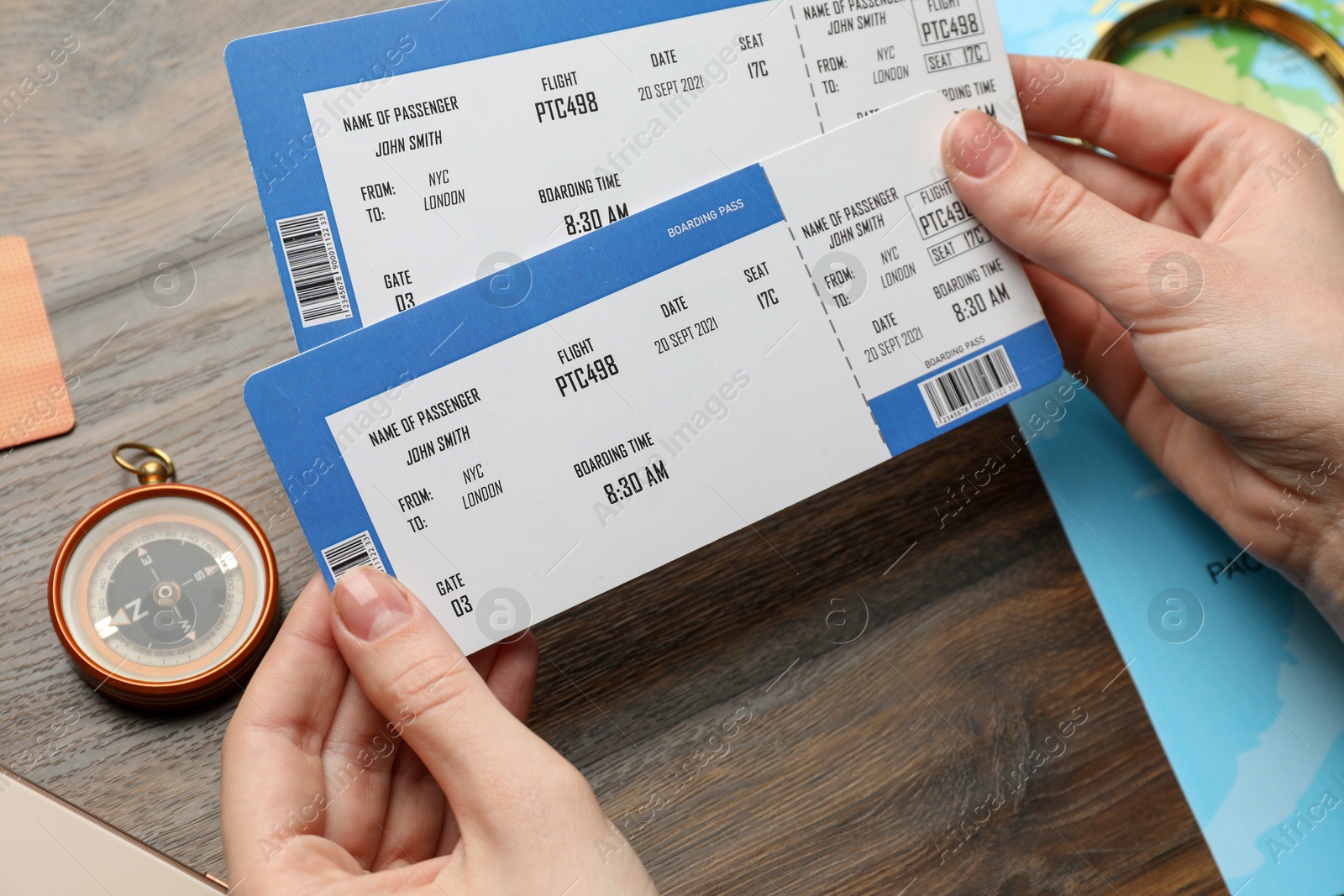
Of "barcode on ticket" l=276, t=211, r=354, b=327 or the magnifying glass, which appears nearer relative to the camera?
"barcode on ticket" l=276, t=211, r=354, b=327

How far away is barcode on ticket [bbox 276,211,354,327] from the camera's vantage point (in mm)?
658

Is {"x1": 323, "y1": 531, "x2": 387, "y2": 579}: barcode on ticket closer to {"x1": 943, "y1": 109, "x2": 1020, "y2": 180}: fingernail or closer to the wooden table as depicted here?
the wooden table

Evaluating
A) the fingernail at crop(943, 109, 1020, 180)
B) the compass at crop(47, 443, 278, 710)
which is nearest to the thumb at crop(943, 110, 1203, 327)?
the fingernail at crop(943, 109, 1020, 180)

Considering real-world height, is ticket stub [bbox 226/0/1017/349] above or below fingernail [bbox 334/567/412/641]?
above

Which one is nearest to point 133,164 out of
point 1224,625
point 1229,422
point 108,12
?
point 108,12

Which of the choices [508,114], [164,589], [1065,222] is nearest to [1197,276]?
[1065,222]

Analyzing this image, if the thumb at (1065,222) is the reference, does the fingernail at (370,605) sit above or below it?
below

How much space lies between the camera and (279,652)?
2.13 feet

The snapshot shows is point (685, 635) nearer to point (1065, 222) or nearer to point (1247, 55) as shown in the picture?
point (1065, 222)

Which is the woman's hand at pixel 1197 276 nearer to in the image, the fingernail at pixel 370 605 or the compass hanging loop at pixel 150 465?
the fingernail at pixel 370 605

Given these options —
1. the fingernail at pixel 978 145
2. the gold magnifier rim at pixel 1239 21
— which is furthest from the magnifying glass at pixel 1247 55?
the fingernail at pixel 978 145

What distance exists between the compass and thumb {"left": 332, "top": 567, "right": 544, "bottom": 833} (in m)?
0.17

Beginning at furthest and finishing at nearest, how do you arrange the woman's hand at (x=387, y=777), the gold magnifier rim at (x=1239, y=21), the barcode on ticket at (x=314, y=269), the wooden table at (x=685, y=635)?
the gold magnifier rim at (x=1239, y=21) < the wooden table at (x=685, y=635) < the barcode on ticket at (x=314, y=269) < the woman's hand at (x=387, y=777)

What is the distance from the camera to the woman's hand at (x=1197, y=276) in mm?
703
